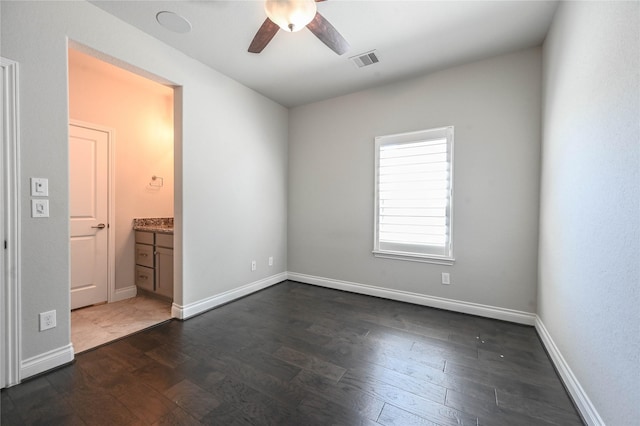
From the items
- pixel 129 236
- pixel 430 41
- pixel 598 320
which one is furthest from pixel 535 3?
pixel 129 236

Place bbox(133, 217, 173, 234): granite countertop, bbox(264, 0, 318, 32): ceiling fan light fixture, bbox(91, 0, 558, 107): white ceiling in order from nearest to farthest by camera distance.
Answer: bbox(264, 0, 318, 32): ceiling fan light fixture
bbox(91, 0, 558, 107): white ceiling
bbox(133, 217, 173, 234): granite countertop

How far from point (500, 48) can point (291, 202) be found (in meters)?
3.15

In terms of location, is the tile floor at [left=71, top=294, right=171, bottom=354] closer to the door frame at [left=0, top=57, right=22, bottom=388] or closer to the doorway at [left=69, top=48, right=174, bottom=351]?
the doorway at [left=69, top=48, right=174, bottom=351]

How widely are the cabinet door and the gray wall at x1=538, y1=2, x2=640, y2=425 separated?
12.1ft

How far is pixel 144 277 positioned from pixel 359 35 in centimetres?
377

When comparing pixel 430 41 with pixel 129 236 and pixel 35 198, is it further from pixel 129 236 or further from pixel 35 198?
pixel 129 236

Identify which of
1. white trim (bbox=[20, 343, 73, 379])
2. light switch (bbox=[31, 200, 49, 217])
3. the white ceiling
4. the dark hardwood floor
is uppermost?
the white ceiling

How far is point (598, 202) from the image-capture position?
1.46 meters

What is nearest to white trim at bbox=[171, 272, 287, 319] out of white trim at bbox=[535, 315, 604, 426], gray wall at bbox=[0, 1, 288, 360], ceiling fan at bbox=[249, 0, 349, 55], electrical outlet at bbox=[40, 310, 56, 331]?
gray wall at bbox=[0, 1, 288, 360]

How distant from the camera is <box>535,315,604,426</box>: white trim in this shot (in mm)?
1430

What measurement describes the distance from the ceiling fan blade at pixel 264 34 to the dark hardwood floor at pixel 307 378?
245cm

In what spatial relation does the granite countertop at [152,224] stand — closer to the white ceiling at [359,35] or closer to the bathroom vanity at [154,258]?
the bathroom vanity at [154,258]

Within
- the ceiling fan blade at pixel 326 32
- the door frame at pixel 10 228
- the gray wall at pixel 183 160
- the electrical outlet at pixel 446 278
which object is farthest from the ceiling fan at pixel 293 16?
the electrical outlet at pixel 446 278

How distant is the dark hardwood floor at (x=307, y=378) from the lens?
1515 mm
